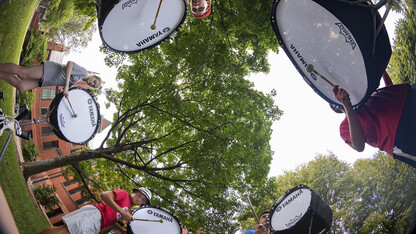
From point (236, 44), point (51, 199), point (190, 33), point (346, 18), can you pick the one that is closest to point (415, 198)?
point (346, 18)

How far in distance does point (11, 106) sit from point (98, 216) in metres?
1.90

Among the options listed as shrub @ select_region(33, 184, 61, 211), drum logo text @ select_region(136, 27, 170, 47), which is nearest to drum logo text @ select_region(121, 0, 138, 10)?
drum logo text @ select_region(136, 27, 170, 47)

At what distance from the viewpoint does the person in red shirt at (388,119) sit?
194cm

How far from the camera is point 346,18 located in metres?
1.79

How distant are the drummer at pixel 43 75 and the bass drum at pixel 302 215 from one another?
365 cm

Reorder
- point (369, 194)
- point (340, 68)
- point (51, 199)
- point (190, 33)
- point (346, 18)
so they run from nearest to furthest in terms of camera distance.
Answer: point (346, 18)
point (340, 68)
point (51, 199)
point (369, 194)
point (190, 33)

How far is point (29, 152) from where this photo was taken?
310 cm

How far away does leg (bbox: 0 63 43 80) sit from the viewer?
8.15 feet

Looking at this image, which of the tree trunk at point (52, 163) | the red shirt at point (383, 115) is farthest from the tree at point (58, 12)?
the red shirt at point (383, 115)

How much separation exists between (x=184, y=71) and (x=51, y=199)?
3509 mm

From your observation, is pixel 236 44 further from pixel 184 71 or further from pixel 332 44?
pixel 332 44

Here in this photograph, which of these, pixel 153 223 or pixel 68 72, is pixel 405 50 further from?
pixel 153 223

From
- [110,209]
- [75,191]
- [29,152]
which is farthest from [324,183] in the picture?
[29,152]

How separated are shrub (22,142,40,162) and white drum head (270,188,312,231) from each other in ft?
12.2
